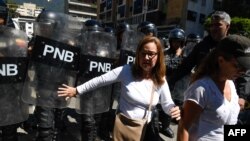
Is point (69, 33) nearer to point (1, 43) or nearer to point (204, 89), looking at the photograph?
point (1, 43)

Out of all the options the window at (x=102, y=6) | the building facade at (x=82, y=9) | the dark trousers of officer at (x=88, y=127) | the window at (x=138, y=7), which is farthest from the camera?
the building facade at (x=82, y=9)

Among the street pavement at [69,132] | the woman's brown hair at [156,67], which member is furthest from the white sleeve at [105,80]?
the street pavement at [69,132]

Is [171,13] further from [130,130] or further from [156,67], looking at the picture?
[130,130]

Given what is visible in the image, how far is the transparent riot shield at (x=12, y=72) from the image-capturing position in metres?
3.41

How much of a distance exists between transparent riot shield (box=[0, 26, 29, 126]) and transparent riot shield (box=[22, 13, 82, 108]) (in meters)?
0.13

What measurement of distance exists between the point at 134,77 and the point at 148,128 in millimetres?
432

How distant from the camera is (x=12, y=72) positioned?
136 inches

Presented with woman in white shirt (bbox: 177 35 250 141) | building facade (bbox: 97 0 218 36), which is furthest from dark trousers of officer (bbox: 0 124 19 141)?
building facade (bbox: 97 0 218 36)

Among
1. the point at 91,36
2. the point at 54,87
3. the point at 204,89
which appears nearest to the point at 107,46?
the point at 91,36

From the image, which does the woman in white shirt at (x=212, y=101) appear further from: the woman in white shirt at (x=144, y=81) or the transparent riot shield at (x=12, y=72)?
the transparent riot shield at (x=12, y=72)

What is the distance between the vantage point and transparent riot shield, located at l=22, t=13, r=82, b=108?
3.71m

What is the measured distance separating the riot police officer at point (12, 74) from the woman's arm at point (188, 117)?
182 cm

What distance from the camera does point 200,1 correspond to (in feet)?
150

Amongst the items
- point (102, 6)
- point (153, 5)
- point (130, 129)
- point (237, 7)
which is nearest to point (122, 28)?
point (130, 129)
